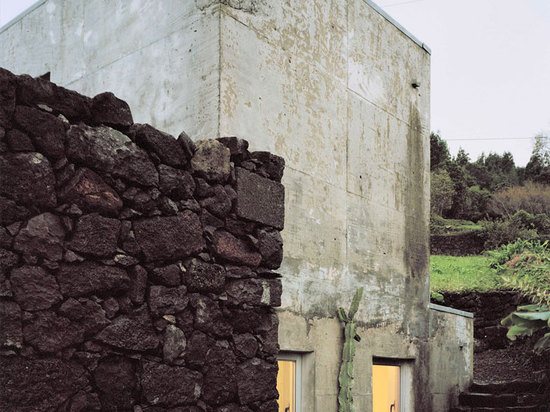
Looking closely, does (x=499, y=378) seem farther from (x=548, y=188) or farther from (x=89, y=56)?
(x=548, y=188)

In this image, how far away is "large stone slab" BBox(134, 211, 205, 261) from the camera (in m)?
3.58

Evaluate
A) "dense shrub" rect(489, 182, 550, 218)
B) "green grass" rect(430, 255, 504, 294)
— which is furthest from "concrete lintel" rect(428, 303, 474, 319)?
"dense shrub" rect(489, 182, 550, 218)

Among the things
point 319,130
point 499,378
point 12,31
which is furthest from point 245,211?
point 499,378

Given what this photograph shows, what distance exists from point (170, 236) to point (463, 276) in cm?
1413

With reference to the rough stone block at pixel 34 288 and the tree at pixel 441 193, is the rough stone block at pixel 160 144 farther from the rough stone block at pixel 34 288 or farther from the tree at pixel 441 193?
the tree at pixel 441 193

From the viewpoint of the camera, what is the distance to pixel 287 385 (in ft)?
22.2

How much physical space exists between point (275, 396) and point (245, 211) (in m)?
1.34

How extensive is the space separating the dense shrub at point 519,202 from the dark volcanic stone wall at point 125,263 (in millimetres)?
24590

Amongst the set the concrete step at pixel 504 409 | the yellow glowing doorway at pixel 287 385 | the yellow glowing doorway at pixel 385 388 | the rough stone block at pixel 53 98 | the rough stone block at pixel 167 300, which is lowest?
the concrete step at pixel 504 409

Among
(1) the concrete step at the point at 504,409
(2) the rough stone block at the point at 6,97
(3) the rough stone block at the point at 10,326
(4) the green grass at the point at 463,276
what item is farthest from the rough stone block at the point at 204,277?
(4) the green grass at the point at 463,276

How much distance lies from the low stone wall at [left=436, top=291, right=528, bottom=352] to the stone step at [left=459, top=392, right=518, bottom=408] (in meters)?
3.45

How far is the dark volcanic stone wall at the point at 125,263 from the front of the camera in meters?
3.04

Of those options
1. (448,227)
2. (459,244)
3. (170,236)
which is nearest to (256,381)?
(170,236)

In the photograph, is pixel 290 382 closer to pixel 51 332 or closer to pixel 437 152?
pixel 51 332
